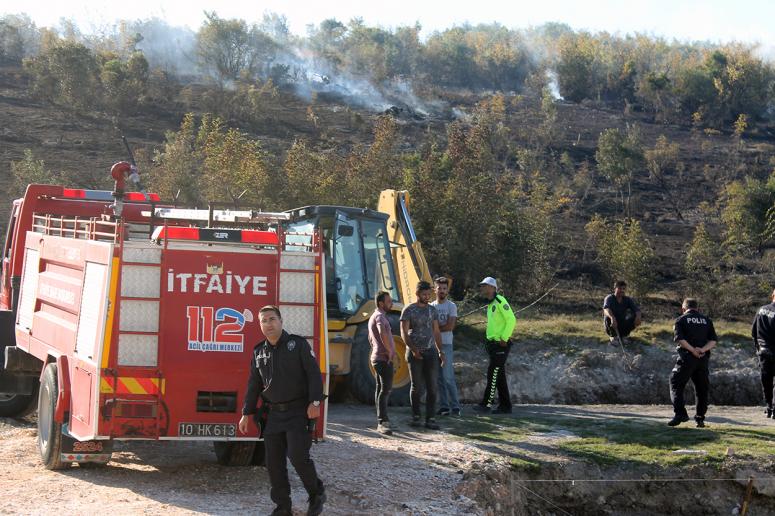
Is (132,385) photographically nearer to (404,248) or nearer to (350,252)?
(350,252)

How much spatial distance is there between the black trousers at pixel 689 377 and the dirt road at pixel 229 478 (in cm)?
308

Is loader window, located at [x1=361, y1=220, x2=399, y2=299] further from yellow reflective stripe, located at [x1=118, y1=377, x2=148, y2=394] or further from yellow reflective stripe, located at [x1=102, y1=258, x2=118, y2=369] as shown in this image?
yellow reflective stripe, located at [x1=102, y1=258, x2=118, y2=369]

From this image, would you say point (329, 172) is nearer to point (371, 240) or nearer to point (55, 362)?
point (371, 240)

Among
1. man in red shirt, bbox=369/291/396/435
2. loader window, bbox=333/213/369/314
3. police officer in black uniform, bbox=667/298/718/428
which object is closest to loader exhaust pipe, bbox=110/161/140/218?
loader window, bbox=333/213/369/314

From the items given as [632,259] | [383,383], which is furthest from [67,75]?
[383,383]

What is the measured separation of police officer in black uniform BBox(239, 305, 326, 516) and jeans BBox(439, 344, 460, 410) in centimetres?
611

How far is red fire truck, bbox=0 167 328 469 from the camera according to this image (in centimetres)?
898

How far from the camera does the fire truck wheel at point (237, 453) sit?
1012 cm

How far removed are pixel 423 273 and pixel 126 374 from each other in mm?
7895

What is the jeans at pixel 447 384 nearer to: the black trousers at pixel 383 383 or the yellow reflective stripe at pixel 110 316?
the black trousers at pixel 383 383

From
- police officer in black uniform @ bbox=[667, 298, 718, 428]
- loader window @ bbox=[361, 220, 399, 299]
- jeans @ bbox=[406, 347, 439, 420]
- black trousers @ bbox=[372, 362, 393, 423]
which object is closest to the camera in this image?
black trousers @ bbox=[372, 362, 393, 423]

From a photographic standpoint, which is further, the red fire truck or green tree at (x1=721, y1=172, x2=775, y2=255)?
green tree at (x1=721, y1=172, x2=775, y2=255)

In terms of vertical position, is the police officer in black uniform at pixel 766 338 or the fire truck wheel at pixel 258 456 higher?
the police officer in black uniform at pixel 766 338

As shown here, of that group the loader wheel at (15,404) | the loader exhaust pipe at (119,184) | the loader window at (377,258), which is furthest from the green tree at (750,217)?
the loader wheel at (15,404)
